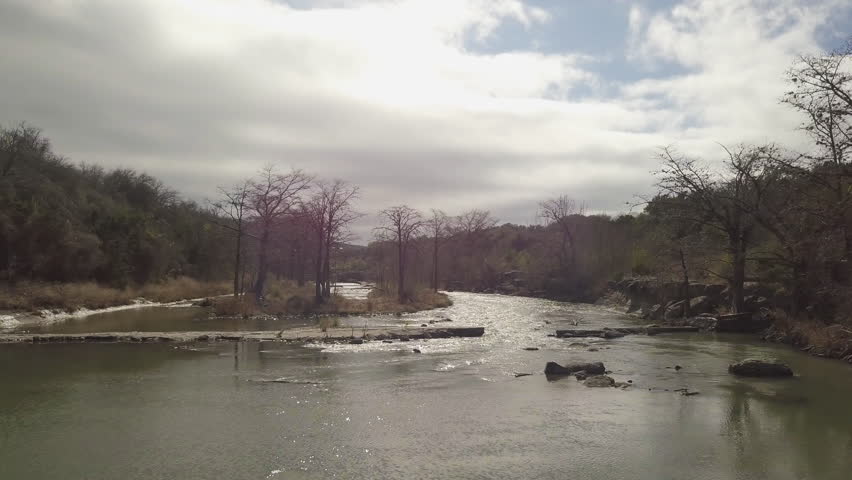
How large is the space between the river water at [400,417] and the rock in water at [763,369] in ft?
1.58

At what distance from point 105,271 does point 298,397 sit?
35.3 meters

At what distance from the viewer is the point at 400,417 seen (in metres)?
12.5

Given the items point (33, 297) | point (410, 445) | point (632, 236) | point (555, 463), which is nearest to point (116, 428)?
point (410, 445)

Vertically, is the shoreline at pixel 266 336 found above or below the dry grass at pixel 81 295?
below

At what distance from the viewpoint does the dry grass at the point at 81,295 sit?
30612mm

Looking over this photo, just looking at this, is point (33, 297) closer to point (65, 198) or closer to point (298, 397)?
point (65, 198)

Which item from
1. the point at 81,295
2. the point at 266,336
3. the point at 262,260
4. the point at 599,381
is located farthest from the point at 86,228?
the point at 599,381

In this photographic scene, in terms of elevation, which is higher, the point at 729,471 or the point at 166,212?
the point at 166,212

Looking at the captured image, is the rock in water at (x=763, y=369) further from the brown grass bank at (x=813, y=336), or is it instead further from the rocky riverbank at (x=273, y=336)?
the rocky riverbank at (x=273, y=336)

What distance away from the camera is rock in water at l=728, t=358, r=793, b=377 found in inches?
675

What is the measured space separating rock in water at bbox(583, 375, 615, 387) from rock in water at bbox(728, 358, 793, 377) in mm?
4275

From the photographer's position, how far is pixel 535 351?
72.6ft

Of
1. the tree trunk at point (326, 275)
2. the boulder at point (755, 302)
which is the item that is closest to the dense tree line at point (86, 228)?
the tree trunk at point (326, 275)

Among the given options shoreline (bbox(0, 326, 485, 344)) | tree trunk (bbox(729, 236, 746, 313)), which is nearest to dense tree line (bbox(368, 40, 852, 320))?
tree trunk (bbox(729, 236, 746, 313))
